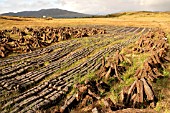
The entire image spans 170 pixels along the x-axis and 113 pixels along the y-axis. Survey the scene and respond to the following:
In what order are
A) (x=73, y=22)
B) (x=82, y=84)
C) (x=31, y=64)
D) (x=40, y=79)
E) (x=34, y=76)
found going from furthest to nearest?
(x=73, y=22) < (x=31, y=64) < (x=34, y=76) < (x=40, y=79) < (x=82, y=84)

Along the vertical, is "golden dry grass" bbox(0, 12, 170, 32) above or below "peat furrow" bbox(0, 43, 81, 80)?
below

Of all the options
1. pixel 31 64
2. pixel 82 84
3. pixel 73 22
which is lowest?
pixel 73 22

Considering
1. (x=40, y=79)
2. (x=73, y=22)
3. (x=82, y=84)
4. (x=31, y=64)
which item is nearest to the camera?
(x=82, y=84)

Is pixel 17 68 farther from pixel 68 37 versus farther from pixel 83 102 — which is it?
pixel 68 37

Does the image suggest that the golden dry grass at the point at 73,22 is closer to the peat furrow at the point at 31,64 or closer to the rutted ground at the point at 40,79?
the peat furrow at the point at 31,64

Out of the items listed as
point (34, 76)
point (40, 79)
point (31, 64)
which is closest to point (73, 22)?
point (31, 64)

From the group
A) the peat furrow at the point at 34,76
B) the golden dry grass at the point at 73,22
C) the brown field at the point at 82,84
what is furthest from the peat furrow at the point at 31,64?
the golden dry grass at the point at 73,22

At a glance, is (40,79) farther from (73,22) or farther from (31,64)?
(73,22)

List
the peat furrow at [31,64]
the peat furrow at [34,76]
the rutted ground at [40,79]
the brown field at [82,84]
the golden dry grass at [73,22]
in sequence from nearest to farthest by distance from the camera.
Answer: the brown field at [82,84] < the rutted ground at [40,79] < the peat furrow at [34,76] < the peat furrow at [31,64] < the golden dry grass at [73,22]

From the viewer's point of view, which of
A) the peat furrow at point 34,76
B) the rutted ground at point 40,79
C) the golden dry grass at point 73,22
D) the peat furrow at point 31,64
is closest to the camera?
the rutted ground at point 40,79

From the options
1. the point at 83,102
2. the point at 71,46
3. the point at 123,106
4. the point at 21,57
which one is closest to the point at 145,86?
the point at 123,106

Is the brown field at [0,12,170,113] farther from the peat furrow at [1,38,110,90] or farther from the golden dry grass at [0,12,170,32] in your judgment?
the golden dry grass at [0,12,170,32]

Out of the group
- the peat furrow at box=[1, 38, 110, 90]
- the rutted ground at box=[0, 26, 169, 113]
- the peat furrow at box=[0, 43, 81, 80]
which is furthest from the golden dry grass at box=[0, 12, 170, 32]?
the peat furrow at box=[1, 38, 110, 90]

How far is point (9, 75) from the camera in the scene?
14609 millimetres
